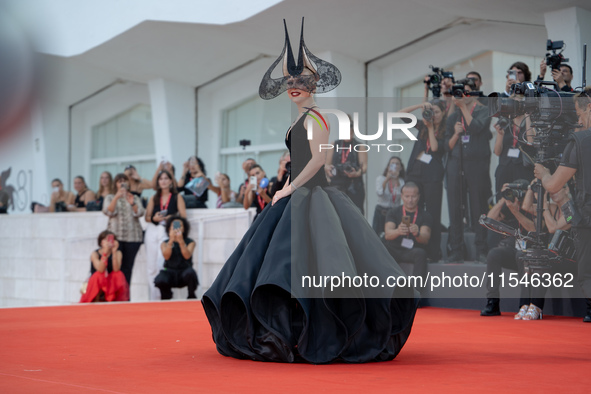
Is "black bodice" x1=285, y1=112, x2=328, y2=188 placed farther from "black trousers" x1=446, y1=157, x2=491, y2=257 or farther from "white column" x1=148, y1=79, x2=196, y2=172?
"white column" x1=148, y1=79, x2=196, y2=172

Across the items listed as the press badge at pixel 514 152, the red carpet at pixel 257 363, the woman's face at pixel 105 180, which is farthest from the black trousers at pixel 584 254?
the woman's face at pixel 105 180

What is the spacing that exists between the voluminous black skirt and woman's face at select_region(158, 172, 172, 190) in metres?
5.33

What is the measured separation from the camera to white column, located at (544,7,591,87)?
24.4 feet

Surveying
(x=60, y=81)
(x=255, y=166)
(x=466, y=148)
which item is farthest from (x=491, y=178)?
(x=60, y=81)

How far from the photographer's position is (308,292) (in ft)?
10.8

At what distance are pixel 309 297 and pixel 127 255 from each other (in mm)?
5838

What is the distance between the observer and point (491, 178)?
21.1 ft

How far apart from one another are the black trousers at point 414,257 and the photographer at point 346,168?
3.09 ft

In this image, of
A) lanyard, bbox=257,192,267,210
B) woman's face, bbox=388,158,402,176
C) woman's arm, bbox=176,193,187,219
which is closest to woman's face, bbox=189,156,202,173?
woman's arm, bbox=176,193,187,219

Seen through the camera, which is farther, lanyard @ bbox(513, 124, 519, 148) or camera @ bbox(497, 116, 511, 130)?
camera @ bbox(497, 116, 511, 130)

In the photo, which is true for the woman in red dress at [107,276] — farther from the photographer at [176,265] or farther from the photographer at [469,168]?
the photographer at [469,168]

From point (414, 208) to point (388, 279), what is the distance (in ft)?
7.72

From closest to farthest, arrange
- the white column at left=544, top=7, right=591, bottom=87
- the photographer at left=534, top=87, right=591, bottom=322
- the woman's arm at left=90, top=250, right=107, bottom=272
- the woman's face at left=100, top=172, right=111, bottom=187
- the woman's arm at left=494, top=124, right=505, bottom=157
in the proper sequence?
the photographer at left=534, top=87, right=591, bottom=322 → the woman's arm at left=494, top=124, right=505, bottom=157 → the white column at left=544, top=7, right=591, bottom=87 → the woman's arm at left=90, top=250, right=107, bottom=272 → the woman's face at left=100, top=172, right=111, bottom=187

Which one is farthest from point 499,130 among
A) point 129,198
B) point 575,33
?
point 129,198
